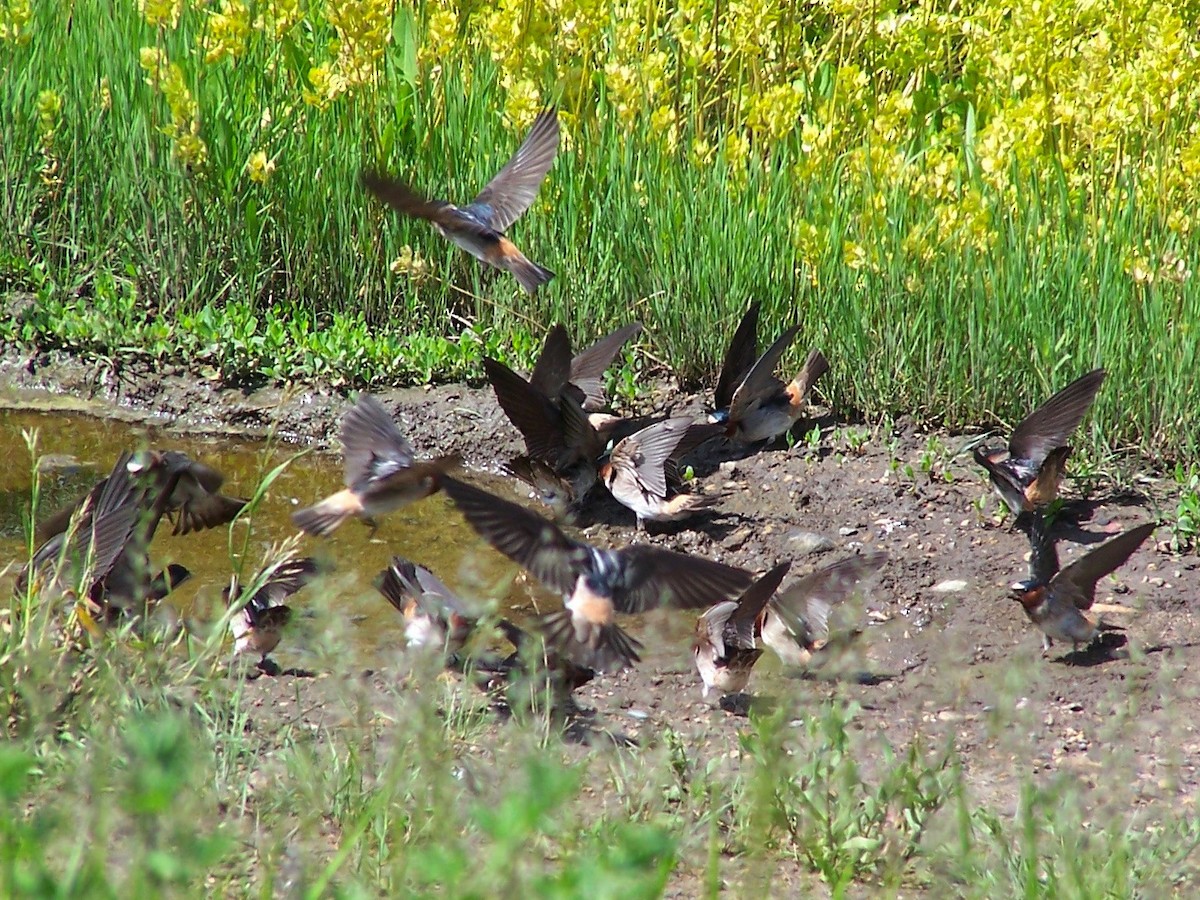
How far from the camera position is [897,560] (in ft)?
14.8

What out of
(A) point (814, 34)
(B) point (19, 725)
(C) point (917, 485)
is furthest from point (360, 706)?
(A) point (814, 34)

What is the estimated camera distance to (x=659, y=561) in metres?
3.14

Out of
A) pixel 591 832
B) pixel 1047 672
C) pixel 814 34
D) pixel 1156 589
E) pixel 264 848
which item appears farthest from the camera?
pixel 814 34

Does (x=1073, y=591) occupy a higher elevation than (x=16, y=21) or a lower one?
lower

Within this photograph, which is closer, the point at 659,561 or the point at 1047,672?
the point at 659,561

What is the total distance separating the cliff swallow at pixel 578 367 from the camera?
191 inches

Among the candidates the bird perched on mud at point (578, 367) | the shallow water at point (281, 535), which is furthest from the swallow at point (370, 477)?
the bird perched on mud at point (578, 367)

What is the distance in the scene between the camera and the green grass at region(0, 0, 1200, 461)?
4828 millimetres

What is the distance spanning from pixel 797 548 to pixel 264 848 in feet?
8.67

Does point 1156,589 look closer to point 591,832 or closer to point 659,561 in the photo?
point 659,561

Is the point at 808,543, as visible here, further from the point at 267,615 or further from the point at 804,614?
the point at 267,615

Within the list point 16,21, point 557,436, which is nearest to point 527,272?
point 557,436

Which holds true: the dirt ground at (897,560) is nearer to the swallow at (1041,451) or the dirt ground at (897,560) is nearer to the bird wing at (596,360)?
the swallow at (1041,451)

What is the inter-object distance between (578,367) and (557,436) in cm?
39
